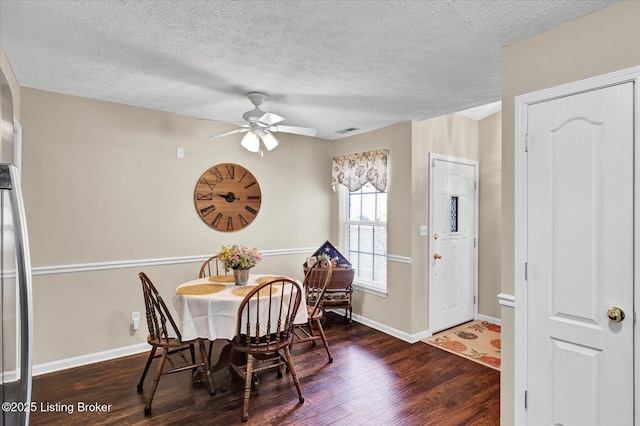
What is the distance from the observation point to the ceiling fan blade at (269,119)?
282 cm

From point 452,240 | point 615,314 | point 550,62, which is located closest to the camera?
point 615,314

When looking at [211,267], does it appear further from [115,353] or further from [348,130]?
[348,130]

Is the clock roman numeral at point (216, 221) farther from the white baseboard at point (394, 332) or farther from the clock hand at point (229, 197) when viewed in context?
the white baseboard at point (394, 332)

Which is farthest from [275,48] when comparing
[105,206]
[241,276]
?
[105,206]

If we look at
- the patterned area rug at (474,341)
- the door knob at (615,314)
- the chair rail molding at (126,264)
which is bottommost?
the patterned area rug at (474,341)

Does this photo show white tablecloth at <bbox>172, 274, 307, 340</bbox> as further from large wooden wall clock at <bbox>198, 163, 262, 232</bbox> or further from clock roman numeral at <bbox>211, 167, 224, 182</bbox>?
clock roman numeral at <bbox>211, 167, 224, 182</bbox>

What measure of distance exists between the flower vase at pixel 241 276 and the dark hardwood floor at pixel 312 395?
809 mm

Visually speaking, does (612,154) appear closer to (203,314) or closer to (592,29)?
(592,29)

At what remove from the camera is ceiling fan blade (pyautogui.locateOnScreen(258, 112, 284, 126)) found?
282 centimetres

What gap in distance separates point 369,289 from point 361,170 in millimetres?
1513

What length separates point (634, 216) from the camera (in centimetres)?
164

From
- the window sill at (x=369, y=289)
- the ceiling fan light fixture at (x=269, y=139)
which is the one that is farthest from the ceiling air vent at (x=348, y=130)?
the window sill at (x=369, y=289)

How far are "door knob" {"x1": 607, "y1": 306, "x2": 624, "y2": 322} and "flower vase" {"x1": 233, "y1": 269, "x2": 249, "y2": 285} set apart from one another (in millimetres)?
2489

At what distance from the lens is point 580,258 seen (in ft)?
5.93
